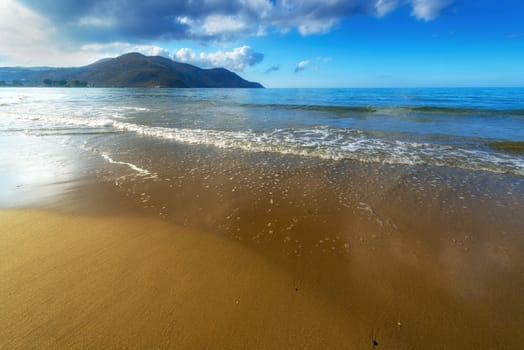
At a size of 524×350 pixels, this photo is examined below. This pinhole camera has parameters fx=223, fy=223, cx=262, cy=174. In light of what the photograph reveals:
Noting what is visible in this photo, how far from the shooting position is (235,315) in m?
2.46

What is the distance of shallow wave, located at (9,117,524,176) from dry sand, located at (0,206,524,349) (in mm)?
5046

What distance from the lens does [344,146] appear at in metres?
9.45

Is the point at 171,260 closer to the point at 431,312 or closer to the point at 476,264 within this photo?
the point at 431,312

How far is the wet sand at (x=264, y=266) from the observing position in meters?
2.32

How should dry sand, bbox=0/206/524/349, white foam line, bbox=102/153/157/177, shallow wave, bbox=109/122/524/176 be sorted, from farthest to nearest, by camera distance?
shallow wave, bbox=109/122/524/176 < white foam line, bbox=102/153/157/177 < dry sand, bbox=0/206/524/349

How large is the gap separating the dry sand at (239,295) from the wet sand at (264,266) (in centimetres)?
1

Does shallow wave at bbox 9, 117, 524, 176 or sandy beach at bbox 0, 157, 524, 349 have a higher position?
shallow wave at bbox 9, 117, 524, 176

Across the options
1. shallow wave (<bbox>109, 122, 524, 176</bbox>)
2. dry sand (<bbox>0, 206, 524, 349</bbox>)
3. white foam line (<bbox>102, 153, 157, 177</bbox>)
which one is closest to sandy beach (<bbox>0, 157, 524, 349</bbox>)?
dry sand (<bbox>0, 206, 524, 349</bbox>)

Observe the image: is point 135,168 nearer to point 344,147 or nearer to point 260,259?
point 260,259

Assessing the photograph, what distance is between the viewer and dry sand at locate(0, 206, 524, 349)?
2270mm

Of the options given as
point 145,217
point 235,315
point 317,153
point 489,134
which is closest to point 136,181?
point 145,217

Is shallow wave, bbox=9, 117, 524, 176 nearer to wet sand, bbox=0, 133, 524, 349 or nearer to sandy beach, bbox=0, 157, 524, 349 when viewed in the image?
wet sand, bbox=0, 133, 524, 349

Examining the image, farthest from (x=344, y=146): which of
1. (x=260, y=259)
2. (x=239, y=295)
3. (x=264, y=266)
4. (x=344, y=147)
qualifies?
(x=239, y=295)

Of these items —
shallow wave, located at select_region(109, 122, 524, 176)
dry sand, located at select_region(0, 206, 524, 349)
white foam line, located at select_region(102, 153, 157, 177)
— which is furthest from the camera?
shallow wave, located at select_region(109, 122, 524, 176)
